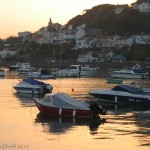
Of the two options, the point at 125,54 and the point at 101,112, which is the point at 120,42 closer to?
the point at 125,54

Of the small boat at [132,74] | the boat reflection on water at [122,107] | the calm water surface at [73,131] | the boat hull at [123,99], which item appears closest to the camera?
the calm water surface at [73,131]

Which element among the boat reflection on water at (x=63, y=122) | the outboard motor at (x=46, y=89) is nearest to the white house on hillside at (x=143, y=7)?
the outboard motor at (x=46, y=89)

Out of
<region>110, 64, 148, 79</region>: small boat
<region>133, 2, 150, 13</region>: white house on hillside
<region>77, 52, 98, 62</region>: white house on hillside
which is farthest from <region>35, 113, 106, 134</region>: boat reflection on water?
<region>133, 2, 150, 13</region>: white house on hillside

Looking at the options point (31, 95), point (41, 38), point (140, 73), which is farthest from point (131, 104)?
point (41, 38)

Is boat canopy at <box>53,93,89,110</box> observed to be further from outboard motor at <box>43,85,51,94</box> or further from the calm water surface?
outboard motor at <box>43,85,51,94</box>

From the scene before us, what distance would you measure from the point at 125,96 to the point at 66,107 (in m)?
8.58

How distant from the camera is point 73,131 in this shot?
2545cm

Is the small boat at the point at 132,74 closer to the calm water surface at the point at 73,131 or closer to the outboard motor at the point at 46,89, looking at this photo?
the outboard motor at the point at 46,89

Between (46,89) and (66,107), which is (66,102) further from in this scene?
(46,89)

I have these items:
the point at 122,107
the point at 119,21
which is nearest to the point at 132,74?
the point at 122,107

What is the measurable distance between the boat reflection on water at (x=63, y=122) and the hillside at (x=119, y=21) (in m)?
124

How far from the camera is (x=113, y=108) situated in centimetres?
3575

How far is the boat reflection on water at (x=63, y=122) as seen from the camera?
26.1 m

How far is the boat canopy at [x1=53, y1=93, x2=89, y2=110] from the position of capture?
29.8 metres
